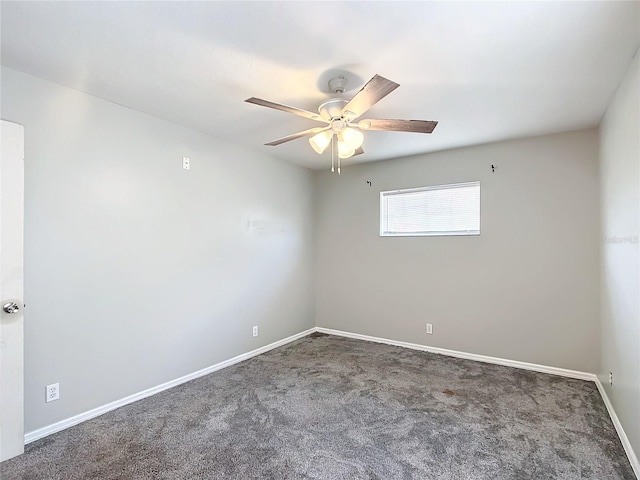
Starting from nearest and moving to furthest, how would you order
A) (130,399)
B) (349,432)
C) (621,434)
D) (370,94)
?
(370,94) → (621,434) → (349,432) → (130,399)

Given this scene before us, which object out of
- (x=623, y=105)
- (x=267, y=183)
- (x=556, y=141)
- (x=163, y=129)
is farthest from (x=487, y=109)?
(x=163, y=129)

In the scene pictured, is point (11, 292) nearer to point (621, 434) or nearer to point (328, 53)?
point (328, 53)

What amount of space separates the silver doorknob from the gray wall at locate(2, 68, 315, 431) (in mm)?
160

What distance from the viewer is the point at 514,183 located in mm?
3641

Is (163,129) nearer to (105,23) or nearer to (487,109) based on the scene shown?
(105,23)

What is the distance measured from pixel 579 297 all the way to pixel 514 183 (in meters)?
1.30

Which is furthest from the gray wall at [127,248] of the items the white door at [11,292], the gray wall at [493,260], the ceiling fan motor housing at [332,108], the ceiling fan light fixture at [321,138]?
the ceiling fan motor housing at [332,108]

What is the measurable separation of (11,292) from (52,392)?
31.0 inches

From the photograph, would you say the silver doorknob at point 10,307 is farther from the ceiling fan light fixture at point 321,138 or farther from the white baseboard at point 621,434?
the white baseboard at point 621,434

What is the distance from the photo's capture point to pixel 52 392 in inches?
93.8

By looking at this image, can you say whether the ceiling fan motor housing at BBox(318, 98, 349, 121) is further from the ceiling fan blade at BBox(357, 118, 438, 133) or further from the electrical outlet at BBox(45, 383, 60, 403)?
the electrical outlet at BBox(45, 383, 60, 403)

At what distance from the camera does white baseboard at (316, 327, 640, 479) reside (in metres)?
2.13

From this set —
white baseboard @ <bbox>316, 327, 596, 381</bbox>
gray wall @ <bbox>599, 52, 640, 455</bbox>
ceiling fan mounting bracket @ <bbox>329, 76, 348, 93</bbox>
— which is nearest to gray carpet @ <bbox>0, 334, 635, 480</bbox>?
white baseboard @ <bbox>316, 327, 596, 381</bbox>

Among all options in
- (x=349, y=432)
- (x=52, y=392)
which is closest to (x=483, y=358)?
(x=349, y=432)
